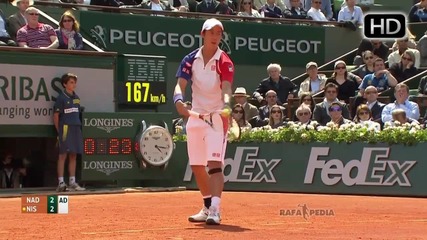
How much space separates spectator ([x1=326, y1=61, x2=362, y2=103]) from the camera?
2062 centimetres

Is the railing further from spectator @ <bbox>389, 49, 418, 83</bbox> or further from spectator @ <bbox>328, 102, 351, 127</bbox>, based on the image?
spectator @ <bbox>328, 102, 351, 127</bbox>

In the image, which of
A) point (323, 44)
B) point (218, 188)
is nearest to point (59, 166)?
point (218, 188)

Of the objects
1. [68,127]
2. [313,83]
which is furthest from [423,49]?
[68,127]

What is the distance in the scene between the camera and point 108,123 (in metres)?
18.0

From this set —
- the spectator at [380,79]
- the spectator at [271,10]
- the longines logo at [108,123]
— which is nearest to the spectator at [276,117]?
the spectator at [380,79]

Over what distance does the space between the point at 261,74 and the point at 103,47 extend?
4.65 meters

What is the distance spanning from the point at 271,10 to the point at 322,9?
6.06 feet

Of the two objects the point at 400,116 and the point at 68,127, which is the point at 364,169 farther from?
the point at 68,127

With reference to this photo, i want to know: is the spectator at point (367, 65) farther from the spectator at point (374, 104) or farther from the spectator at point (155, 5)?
the spectator at point (155, 5)

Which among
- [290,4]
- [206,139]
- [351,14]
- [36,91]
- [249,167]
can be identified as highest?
[290,4]

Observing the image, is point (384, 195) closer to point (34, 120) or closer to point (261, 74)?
point (34, 120)

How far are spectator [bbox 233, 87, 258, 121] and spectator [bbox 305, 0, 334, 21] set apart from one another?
5631 mm

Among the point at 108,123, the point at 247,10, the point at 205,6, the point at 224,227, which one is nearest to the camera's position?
the point at 224,227

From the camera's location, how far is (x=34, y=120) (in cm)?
1723
